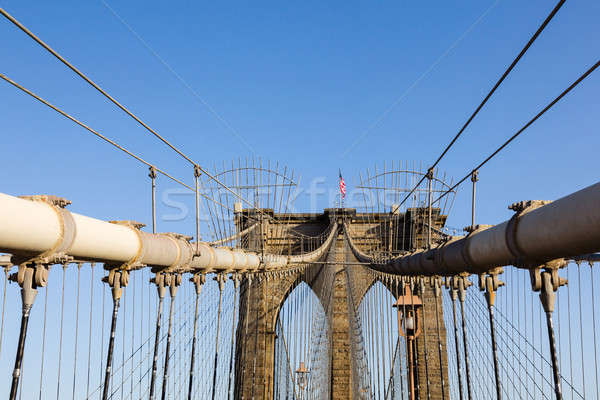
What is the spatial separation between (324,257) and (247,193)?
8328 mm

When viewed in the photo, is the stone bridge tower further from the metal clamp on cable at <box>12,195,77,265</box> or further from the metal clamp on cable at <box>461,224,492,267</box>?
the metal clamp on cable at <box>12,195,77,265</box>

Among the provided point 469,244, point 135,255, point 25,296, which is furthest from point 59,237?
point 469,244

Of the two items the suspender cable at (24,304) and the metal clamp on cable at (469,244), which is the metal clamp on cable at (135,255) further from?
the metal clamp on cable at (469,244)

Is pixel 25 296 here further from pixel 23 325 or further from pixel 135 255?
pixel 135 255

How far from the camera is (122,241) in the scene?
3951mm

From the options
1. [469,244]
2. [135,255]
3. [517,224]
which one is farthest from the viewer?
[469,244]

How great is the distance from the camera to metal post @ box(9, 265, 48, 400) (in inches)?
120

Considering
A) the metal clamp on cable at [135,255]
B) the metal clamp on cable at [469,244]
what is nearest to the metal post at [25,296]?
the metal clamp on cable at [135,255]

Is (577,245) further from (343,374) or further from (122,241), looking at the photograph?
(343,374)

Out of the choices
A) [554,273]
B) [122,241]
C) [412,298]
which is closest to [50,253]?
[122,241]

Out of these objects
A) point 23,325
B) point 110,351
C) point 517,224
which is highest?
point 517,224

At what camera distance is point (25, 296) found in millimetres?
3225

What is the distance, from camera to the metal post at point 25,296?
305 cm

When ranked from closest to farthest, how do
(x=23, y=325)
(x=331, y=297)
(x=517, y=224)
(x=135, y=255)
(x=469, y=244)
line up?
(x=23, y=325)
(x=517, y=224)
(x=135, y=255)
(x=469, y=244)
(x=331, y=297)
